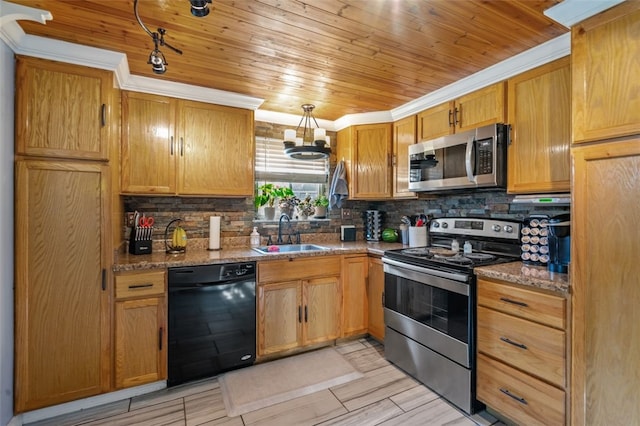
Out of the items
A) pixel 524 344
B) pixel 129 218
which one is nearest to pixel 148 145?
pixel 129 218

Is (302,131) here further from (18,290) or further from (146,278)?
(18,290)

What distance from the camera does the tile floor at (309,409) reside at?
1.97 meters

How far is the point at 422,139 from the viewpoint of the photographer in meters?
3.00

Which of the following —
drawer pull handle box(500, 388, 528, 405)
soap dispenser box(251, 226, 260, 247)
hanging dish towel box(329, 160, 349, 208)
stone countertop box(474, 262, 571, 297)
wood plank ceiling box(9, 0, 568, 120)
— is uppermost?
wood plank ceiling box(9, 0, 568, 120)

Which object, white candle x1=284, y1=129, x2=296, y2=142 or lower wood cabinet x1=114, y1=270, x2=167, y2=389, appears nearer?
lower wood cabinet x1=114, y1=270, x2=167, y2=389

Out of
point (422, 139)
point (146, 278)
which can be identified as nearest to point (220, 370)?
point (146, 278)

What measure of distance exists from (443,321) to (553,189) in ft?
3.74

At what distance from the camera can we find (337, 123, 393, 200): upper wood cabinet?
3371mm

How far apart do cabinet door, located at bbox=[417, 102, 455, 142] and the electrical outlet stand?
2740mm

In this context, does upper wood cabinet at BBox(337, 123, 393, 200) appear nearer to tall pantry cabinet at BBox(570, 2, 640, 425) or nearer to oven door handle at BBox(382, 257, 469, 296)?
oven door handle at BBox(382, 257, 469, 296)

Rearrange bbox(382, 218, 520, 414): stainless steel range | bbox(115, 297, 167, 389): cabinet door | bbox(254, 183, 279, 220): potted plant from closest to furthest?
bbox(382, 218, 520, 414): stainless steel range < bbox(115, 297, 167, 389): cabinet door < bbox(254, 183, 279, 220): potted plant

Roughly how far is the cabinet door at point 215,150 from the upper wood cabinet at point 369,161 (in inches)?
44.6

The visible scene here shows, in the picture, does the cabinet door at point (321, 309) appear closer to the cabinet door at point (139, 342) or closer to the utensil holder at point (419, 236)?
the utensil holder at point (419, 236)

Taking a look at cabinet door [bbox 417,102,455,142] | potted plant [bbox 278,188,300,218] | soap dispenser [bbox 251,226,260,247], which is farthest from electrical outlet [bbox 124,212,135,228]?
cabinet door [bbox 417,102,455,142]
